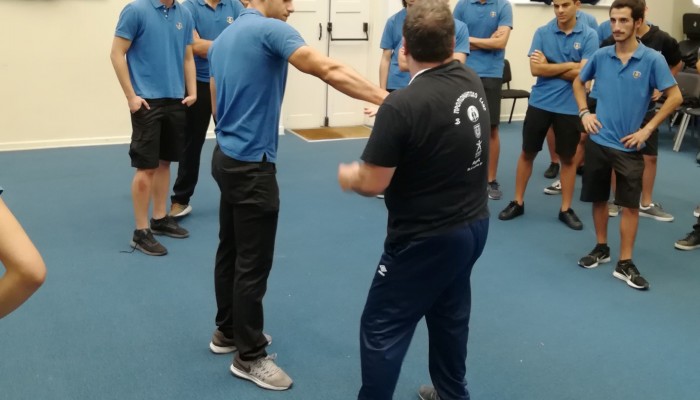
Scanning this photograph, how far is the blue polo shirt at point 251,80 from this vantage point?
2453 mm

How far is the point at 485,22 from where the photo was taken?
543 centimetres

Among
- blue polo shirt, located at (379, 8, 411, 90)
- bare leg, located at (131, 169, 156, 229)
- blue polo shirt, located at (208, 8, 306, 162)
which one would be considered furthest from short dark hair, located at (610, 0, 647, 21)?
bare leg, located at (131, 169, 156, 229)

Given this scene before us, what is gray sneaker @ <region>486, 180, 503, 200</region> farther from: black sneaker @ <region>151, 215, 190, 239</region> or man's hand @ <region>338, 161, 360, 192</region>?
man's hand @ <region>338, 161, 360, 192</region>

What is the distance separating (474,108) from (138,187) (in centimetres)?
262

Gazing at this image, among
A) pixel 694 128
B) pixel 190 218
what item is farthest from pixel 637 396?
pixel 694 128

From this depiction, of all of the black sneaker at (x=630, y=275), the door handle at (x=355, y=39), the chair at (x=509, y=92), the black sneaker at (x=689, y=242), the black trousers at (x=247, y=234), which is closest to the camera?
the black trousers at (x=247, y=234)

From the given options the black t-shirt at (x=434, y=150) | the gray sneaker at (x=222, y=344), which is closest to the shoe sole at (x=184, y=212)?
the gray sneaker at (x=222, y=344)

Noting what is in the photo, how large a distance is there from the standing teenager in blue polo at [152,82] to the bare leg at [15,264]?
2838 millimetres

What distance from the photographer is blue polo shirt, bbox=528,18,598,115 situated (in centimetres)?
483

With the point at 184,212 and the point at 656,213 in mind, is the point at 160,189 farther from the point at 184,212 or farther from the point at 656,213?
the point at 656,213

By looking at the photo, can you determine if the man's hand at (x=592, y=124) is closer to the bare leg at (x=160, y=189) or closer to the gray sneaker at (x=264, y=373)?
the gray sneaker at (x=264, y=373)

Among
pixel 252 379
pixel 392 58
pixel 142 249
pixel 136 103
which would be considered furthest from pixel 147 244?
pixel 392 58

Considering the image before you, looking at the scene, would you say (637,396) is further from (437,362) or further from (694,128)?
(694,128)

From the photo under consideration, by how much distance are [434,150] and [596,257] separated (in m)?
2.55
